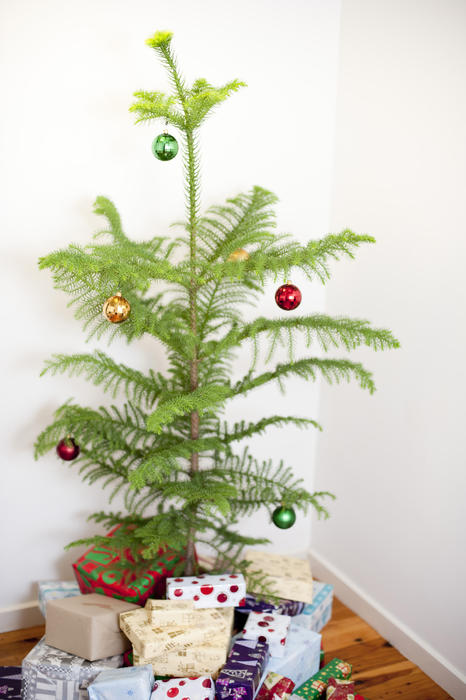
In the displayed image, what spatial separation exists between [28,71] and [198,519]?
1.41 metres

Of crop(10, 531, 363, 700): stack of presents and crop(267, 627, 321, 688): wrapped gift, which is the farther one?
crop(267, 627, 321, 688): wrapped gift

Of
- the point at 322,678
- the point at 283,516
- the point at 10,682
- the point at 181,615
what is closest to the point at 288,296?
the point at 283,516

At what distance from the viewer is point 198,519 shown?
173 cm

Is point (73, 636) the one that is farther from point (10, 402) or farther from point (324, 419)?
point (324, 419)

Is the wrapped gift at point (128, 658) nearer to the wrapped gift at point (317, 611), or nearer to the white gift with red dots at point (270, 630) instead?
A: the white gift with red dots at point (270, 630)

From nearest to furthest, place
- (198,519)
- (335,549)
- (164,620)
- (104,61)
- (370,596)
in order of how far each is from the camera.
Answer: (164,620)
(198,519)
(104,61)
(370,596)
(335,549)

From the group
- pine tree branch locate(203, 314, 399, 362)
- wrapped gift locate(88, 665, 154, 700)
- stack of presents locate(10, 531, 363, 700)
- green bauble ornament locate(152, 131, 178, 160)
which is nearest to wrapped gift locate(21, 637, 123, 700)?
stack of presents locate(10, 531, 363, 700)

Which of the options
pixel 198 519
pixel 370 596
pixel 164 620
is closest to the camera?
pixel 164 620

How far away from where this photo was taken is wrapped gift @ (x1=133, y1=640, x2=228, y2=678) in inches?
61.7

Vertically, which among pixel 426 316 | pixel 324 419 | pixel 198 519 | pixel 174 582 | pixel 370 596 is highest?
pixel 426 316

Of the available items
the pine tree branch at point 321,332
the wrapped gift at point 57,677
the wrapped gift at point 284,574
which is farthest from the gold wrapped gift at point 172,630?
the pine tree branch at point 321,332

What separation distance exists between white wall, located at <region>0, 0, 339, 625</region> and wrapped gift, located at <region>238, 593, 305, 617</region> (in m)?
0.61

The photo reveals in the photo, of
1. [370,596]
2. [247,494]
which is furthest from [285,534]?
[247,494]

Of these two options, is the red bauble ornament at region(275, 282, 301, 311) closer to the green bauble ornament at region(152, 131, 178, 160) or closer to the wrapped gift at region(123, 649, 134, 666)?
the green bauble ornament at region(152, 131, 178, 160)
